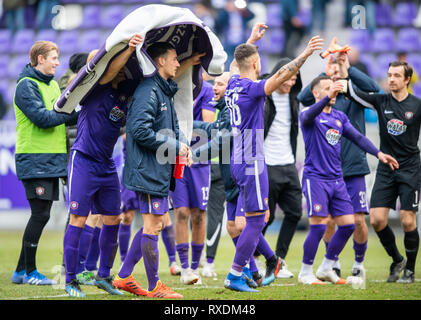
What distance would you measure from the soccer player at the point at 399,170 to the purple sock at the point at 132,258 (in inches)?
121

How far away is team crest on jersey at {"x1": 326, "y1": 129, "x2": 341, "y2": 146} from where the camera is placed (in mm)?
7301

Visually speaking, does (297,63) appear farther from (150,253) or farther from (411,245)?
(411,245)

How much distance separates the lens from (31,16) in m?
22.2

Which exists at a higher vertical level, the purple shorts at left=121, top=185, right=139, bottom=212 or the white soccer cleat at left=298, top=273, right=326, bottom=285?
the purple shorts at left=121, top=185, right=139, bottom=212

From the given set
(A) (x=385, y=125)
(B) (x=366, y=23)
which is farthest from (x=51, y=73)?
(B) (x=366, y=23)

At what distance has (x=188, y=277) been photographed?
7102mm

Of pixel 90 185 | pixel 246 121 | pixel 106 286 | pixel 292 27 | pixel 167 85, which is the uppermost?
pixel 292 27

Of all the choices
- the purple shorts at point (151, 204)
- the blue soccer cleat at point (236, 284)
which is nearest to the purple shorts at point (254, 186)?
the blue soccer cleat at point (236, 284)

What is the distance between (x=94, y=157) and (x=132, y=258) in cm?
97

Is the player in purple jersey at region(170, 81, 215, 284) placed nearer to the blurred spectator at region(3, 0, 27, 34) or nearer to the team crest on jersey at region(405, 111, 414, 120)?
the team crest on jersey at region(405, 111, 414, 120)

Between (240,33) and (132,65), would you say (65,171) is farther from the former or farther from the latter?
(240,33)

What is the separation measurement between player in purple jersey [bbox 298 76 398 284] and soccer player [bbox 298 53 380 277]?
51 cm

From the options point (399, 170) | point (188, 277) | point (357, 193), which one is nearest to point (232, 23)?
point (357, 193)

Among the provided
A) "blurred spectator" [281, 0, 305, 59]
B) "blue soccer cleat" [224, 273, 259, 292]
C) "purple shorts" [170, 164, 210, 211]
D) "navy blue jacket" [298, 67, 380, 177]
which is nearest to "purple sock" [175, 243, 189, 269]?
Answer: "purple shorts" [170, 164, 210, 211]
